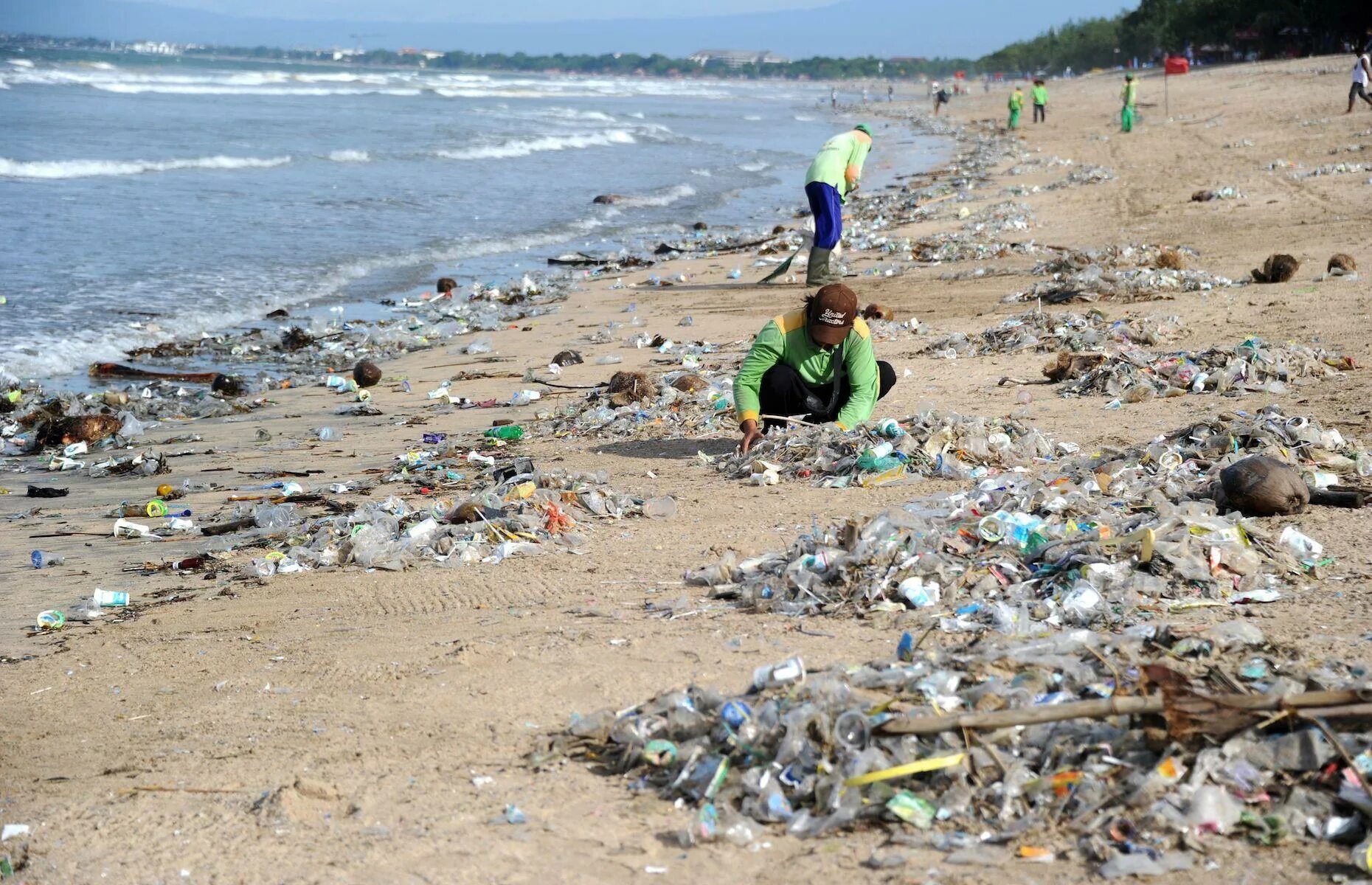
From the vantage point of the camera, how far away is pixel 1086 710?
3037 millimetres

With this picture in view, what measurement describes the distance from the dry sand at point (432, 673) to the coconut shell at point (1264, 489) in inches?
4.9

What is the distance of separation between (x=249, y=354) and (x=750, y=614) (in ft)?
26.6

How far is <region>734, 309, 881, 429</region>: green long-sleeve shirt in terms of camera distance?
6.36 m

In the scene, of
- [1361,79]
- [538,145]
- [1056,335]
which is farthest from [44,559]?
[538,145]

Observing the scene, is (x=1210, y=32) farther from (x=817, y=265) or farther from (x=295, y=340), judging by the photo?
(x=295, y=340)

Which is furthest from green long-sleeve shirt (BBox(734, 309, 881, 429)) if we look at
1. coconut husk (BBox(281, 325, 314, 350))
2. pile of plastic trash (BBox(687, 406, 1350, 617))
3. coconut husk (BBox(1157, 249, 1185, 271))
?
coconut husk (BBox(281, 325, 314, 350))

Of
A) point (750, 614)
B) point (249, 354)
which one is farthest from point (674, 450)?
point (249, 354)

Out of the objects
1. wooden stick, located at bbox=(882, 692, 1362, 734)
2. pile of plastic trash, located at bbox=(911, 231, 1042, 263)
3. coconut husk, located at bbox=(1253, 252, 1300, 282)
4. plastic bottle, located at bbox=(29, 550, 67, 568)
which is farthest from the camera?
pile of plastic trash, located at bbox=(911, 231, 1042, 263)

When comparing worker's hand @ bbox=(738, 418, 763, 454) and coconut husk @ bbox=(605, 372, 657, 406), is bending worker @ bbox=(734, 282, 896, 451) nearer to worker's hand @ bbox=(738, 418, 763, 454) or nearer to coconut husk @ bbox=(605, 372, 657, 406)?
worker's hand @ bbox=(738, 418, 763, 454)

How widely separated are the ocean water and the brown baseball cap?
23.4 ft

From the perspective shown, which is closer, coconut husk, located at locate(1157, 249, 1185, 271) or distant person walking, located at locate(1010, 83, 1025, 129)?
coconut husk, located at locate(1157, 249, 1185, 271)

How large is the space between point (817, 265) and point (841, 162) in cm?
98

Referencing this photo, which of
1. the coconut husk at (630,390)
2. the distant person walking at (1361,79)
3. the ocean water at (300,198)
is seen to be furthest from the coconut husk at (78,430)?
the distant person walking at (1361,79)

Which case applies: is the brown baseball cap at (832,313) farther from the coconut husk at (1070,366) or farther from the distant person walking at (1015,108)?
the distant person walking at (1015,108)
